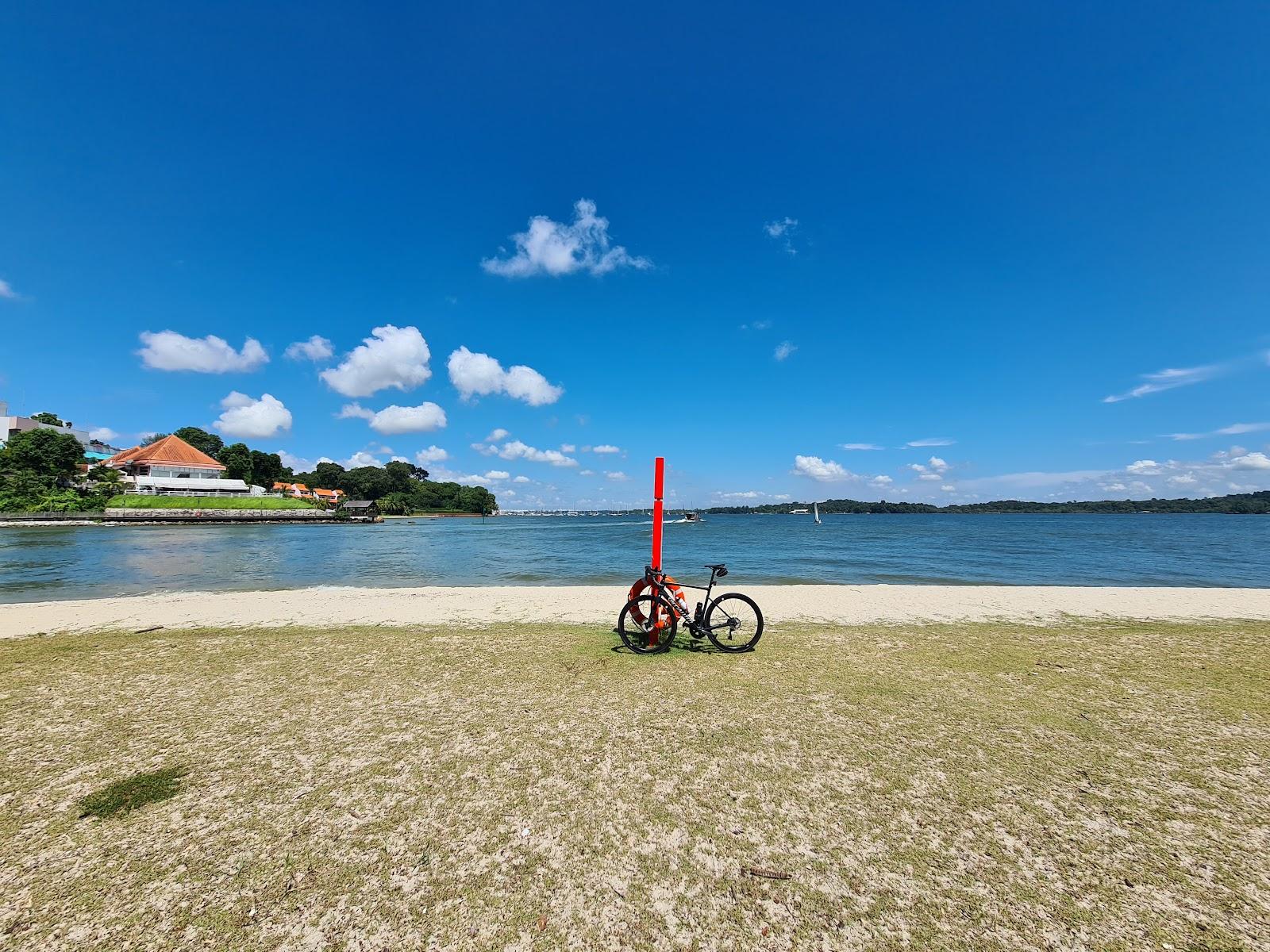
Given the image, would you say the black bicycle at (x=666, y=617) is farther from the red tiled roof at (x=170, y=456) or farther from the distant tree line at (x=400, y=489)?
the distant tree line at (x=400, y=489)

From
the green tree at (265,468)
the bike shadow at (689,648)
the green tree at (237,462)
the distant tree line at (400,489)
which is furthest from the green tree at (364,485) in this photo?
the bike shadow at (689,648)

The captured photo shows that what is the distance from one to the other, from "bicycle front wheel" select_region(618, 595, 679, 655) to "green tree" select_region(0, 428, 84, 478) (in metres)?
104

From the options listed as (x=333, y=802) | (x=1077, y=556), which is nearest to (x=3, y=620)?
(x=333, y=802)

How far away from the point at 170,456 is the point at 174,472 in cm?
411

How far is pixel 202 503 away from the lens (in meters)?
79.8

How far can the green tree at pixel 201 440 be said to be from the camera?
114m

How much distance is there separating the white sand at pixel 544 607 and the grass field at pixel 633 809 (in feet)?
13.8

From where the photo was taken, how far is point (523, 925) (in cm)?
267

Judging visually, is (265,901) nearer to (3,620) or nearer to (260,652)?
(260,652)

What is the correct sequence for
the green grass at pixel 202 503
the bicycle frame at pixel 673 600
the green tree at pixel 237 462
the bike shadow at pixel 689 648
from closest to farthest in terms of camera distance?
the bicycle frame at pixel 673 600 < the bike shadow at pixel 689 648 < the green grass at pixel 202 503 < the green tree at pixel 237 462

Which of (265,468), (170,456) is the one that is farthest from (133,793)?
(265,468)

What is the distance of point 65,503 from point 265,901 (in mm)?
99339

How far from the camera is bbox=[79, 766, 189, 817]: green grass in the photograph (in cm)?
362

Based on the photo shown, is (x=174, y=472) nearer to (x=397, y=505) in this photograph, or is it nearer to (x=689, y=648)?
(x=397, y=505)
